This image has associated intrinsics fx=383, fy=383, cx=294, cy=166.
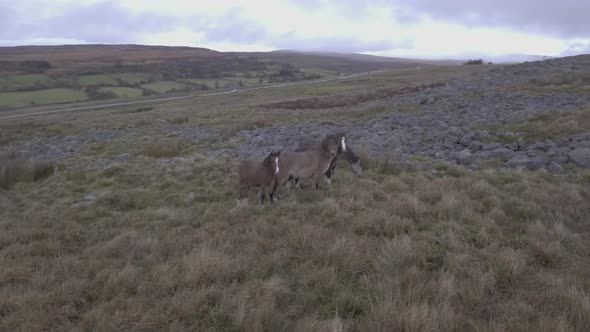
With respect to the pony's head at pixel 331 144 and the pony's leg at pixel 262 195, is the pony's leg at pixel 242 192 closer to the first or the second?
the pony's leg at pixel 262 195

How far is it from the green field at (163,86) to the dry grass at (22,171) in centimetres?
7836

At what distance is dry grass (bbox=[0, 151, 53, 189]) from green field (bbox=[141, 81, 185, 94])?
78357 mm

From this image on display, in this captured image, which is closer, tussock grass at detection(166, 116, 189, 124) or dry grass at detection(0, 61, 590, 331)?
dry grass at detection(0, 61, 590, 331)

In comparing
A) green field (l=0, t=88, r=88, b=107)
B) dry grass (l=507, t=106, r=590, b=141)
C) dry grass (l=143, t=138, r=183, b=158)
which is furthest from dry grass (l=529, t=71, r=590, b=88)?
green field (l=0, t=88, r=88, b=107)

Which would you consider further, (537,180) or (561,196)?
(537,180)

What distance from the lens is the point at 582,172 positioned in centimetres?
1038

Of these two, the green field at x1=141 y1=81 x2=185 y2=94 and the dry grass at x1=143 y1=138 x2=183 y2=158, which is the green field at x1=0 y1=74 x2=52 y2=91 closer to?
the green field at x1=141 y1=81 x2=185 y2=94

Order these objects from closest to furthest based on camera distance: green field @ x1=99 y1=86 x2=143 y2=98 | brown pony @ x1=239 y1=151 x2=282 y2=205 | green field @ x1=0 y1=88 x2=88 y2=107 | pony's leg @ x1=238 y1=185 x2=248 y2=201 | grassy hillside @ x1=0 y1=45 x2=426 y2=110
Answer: brown pony @ x1=239 y1=151 x2=282 y2=205, pony's leg @ x1=238 y1=185 x2=248 y2=201, green field @ x1=0 y1=88 x2=88 y2=107, green field @ x1=99 y1=86 x2=143 y2=98, grassy hillside @ x1=0 y1=45 x2=426 y2=110

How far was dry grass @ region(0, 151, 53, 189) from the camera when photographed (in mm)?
13617

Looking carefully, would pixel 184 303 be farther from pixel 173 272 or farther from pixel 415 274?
pixel 415 274

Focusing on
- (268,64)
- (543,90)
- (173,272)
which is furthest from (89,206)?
(268,64)

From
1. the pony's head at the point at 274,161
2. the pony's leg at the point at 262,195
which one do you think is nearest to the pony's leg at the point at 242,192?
Result: the pony's leg at the point at 262,195

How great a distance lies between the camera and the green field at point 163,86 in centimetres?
9081

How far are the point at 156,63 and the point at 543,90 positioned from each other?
124 metres
